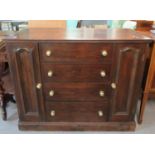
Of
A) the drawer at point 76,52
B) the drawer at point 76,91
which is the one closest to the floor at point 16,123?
the drawer at point 76,91

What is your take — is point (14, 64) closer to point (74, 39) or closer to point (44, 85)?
point (44, 85)

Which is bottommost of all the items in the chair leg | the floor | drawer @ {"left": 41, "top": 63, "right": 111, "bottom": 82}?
the floor

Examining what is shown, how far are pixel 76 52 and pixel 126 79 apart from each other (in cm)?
53

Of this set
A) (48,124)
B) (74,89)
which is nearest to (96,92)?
(74,89)

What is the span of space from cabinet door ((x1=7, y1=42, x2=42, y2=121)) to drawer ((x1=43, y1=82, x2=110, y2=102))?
0.11m

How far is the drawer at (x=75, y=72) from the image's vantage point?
1493 mm

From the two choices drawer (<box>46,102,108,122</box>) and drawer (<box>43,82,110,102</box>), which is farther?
drawer (<box>46,102,108,122</box>)

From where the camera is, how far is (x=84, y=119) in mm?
1785

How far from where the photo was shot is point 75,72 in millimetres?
1518

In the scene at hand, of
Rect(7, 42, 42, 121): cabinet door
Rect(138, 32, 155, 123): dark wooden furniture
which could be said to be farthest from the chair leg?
Rect(7, 42, 42, 121): cabinet door

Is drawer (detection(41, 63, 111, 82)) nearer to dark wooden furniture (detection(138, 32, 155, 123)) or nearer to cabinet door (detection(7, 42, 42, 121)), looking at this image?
cabinet door (detection(7, 42, 42, 121))

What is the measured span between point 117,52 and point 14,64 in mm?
883

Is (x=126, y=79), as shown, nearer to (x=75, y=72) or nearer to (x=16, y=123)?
(x=75, y=72)

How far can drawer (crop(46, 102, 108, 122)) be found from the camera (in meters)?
1.70
